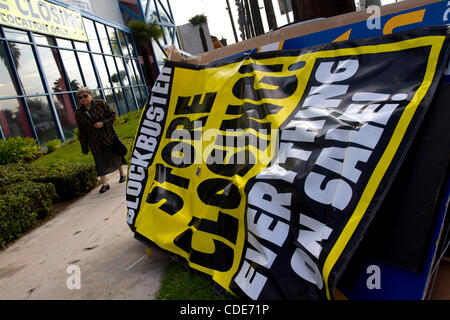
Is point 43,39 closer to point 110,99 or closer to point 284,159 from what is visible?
point 110,99

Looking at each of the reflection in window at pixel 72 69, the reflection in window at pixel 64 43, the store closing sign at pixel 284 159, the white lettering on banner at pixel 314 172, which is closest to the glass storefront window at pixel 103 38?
the reflection in window at pixel 64 43

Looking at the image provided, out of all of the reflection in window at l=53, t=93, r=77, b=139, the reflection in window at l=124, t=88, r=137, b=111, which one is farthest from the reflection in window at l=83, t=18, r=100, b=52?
the reflection in window at l=53, t=93, r=77, b=139

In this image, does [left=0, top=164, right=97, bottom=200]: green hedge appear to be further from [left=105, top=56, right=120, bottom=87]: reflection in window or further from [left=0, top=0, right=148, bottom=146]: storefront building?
[left=105, top=56, right=120, bottom=87]: reflection in window

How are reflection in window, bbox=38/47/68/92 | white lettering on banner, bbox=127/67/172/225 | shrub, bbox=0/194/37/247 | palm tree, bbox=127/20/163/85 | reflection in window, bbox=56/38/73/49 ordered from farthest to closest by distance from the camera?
1. palm tree, bbox=127/20/163/85
2. reflection in window, bbox=56/38/73/49
3. reflection in window, bbox=38/47/68/92
4. shrub, bbox=0/194/37/247
5. white lettering on banner, bbox=127/67/172/225

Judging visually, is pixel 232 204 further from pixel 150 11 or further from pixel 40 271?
pixel 150 11

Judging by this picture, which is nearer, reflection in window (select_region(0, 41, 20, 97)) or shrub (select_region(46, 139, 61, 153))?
reflection in window (select_region(0, 41, 20, 97))

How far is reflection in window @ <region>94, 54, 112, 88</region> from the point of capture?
47.4 ft

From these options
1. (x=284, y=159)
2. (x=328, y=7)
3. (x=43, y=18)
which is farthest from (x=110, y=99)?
(x=284, y=159)

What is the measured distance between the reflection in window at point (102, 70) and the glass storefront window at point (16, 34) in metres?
4.31

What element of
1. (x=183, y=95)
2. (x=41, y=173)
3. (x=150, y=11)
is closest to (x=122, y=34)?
(x=150, y=11)

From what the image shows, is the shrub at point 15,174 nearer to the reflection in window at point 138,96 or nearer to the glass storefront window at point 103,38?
the glass storefront window at point 103,38

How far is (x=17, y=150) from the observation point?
7852 millimetres

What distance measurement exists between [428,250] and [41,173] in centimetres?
579

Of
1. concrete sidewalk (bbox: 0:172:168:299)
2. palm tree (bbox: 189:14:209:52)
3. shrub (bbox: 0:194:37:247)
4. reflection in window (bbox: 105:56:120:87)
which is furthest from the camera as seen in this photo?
palm tree (bbox: 189:14:209:52)
